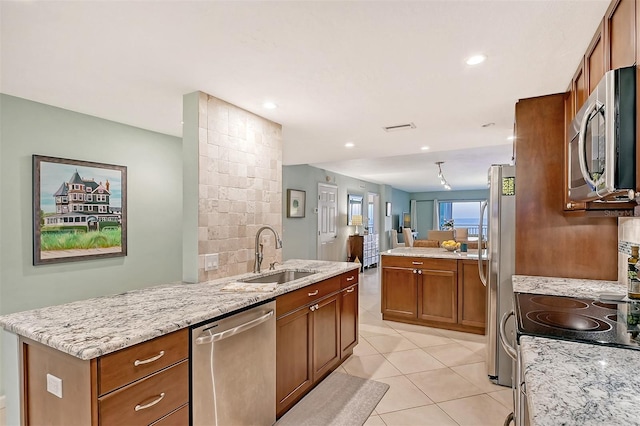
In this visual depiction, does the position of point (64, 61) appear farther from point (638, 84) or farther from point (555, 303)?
point (555, 303)

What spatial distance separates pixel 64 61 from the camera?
1.92 meters

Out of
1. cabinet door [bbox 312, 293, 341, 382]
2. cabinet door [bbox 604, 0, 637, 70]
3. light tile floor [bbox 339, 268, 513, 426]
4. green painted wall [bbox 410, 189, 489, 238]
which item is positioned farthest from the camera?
green painted wall [bbox 410, 189, 489, 238]

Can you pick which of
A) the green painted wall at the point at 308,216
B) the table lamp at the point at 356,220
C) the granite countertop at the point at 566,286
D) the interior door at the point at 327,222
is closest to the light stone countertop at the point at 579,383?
the granite countertop at the point at 566,286

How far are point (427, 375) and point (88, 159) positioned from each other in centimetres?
350

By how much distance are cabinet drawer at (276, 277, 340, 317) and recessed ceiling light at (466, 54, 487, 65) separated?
1829 mm

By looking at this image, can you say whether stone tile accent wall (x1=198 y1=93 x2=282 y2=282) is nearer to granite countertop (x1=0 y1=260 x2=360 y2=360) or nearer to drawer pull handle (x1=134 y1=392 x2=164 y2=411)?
granite countertop (x1=0 y1=260 x2=360 y2=360)

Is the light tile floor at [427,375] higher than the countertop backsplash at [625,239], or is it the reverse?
the countertop backsplash at [625,239]

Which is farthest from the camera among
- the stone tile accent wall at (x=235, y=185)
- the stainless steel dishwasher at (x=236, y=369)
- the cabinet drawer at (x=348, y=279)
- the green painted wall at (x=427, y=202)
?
the green painted wall at (x=427, y=202)

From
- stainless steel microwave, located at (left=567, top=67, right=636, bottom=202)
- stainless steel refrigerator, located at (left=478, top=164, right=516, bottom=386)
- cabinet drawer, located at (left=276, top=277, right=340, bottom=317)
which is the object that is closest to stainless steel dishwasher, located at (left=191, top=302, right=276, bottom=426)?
cabinet drawer, located at (left=276, top=277, right=340, bottom=317)

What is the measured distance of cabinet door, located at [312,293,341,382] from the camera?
2621mm

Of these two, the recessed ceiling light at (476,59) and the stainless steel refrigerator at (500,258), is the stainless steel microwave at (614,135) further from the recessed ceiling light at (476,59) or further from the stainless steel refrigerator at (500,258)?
the stainless steel refrigerator at (500,258)

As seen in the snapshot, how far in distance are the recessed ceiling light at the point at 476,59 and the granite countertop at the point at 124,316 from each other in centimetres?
181

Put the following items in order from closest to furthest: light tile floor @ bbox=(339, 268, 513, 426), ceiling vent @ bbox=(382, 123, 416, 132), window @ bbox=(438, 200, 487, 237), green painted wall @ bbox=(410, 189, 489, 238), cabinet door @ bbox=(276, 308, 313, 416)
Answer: cabinet door @ bbox=(276, 308, 313, 416) → light tile floor @ bbox=(339, 268, 513, 426) → ceiling vent @ bbox=(382, 123, 416, 132) → green painted wall @ bbox=(410, 189, 489, 238) → window @ bbox=(438, 200, 487, 237)

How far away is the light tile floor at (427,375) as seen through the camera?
2.33 meters
